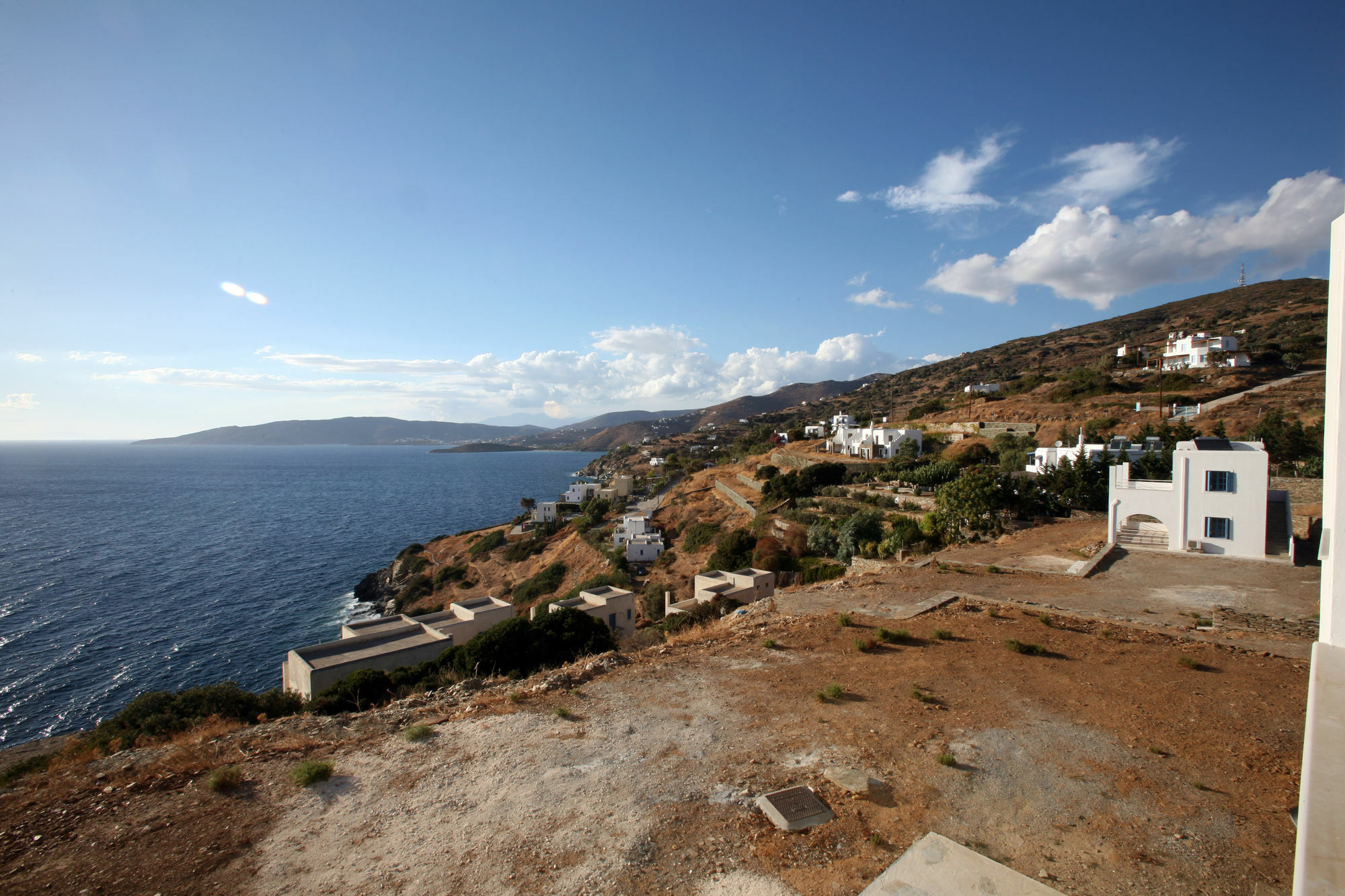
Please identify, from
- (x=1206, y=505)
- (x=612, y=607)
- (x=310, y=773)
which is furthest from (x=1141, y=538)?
(x=310, y=773)

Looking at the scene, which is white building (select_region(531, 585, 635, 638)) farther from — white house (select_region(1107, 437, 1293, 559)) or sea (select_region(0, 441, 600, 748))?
white house (select_region(1107, 437, 1293, 559))

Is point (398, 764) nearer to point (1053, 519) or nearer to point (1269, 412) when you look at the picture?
point (1053, 519)

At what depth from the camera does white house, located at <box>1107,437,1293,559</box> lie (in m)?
17.3

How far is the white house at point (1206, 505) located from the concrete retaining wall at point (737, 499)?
23.0m

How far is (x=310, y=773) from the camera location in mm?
5914

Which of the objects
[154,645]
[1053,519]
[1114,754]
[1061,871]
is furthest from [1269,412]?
[154,645]

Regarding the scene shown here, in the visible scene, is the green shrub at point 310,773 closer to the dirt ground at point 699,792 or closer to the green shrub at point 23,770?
the dirt ground at point 699,792

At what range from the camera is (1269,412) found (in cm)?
3500

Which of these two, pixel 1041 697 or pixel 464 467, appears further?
pixel 464 467

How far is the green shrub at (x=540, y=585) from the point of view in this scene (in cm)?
4119

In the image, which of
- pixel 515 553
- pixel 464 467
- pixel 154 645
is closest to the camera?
pixel 154 645

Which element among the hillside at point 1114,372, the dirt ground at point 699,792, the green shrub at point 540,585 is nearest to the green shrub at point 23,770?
the dirt ground at point 699,792

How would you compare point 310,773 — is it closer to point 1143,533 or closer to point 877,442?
point 1143,533

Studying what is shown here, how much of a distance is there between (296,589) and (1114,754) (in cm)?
5278
